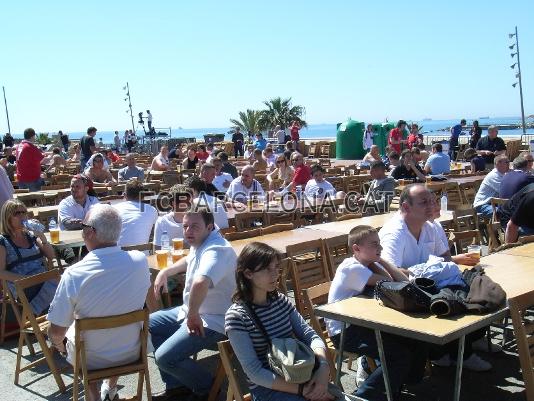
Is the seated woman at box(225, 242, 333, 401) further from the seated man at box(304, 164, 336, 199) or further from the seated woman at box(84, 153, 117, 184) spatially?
the seated woman at box(84, 153, 117, 184)

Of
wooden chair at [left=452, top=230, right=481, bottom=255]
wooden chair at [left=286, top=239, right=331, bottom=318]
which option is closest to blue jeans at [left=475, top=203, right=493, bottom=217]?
wooden chair at [left=452, top=230, right=481, bottom=255]

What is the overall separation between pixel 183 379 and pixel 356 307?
1.13 meters

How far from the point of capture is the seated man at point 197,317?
11.9 feet

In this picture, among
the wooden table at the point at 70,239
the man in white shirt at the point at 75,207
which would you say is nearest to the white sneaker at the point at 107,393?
the wooden table at the point at 70,239

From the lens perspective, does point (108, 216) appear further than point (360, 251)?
No

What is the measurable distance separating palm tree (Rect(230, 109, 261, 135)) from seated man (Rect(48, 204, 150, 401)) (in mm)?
34520

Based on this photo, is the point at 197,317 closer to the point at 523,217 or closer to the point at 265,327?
the point at 265,327

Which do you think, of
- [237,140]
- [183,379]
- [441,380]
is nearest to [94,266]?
[183,379]

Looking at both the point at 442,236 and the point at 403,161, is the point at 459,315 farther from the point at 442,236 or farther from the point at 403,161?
the point at 403,161

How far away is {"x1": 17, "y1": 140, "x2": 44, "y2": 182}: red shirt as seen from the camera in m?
10.6

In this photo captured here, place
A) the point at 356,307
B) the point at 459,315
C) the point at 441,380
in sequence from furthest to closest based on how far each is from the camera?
the point at 441,380, the point at 356,307, the point at 459,315

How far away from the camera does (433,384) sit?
13.2ft

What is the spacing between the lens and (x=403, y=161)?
34.4ft

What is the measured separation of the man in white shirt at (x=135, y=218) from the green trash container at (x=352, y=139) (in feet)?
56.5
